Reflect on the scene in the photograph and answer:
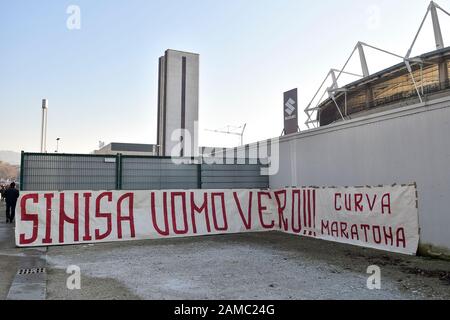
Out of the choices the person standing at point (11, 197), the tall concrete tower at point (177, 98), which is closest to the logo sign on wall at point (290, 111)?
the person standing at point (11, 197)

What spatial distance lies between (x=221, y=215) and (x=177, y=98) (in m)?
40.2

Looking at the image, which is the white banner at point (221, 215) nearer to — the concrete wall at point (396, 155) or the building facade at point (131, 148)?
the concrete wall at point (396, 155)

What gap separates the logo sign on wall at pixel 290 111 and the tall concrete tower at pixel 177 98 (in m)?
21.4

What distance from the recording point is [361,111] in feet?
89.7

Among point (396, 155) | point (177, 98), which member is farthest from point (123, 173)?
point (177, 98)

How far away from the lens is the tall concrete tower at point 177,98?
50.2m

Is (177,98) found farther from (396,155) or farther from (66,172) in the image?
(396,155)

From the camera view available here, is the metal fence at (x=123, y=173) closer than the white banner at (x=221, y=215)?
No

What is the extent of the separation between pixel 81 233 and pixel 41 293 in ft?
18.7

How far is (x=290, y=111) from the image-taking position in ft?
97.8

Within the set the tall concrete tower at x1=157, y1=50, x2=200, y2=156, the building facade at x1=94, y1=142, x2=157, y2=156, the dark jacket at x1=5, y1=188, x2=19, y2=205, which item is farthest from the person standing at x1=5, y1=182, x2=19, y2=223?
the building facade at x1=94, y1=142, x2=157, y2=156
